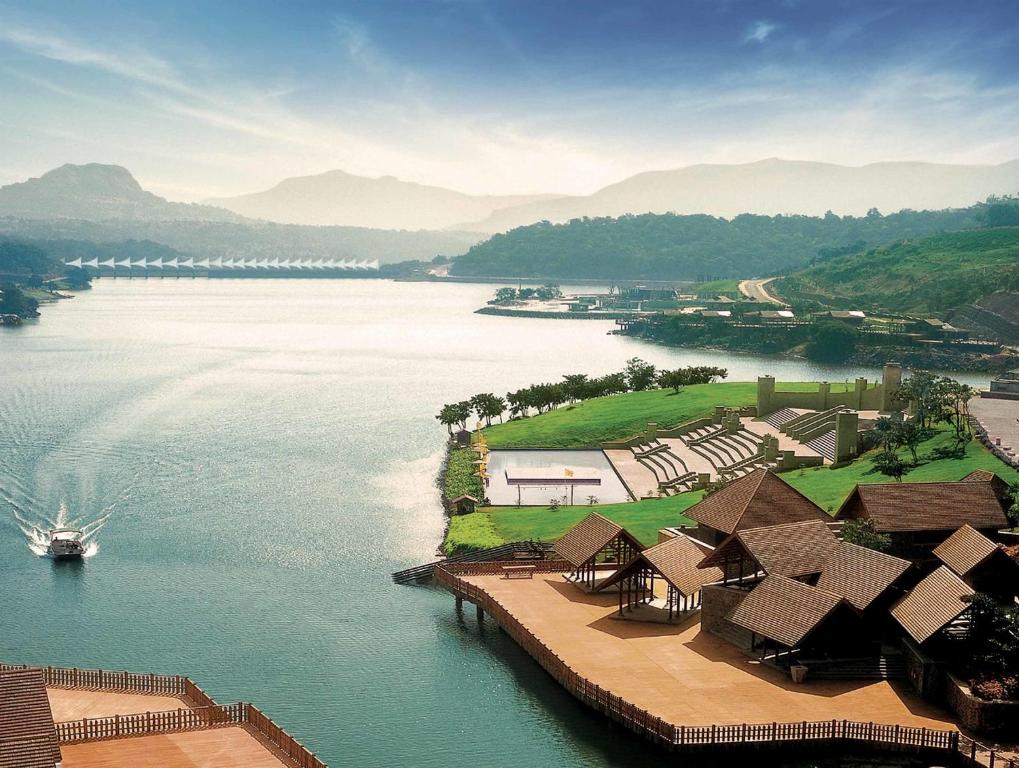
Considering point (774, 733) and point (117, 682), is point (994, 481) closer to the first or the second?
point (774, 733)

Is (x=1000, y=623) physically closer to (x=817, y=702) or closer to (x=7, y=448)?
(x=817, y=702)

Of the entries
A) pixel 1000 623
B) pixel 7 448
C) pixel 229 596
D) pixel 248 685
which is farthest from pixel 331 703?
pixel 7 448

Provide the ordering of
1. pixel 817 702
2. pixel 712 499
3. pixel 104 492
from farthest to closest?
pixel 104 492
pixel 712 499
pixel 817 702

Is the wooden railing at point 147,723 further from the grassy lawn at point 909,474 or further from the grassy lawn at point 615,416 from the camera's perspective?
the grassy lawn at point 615,416

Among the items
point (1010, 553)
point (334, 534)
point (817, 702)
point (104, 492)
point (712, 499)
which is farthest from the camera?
point (104, 492)

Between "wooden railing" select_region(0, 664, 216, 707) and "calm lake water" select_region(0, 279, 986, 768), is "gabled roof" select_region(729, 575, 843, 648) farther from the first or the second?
"wooden railing" select_region(0, 664, 216, 707)

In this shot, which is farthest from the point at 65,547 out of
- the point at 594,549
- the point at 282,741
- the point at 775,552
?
the point at 775,552
